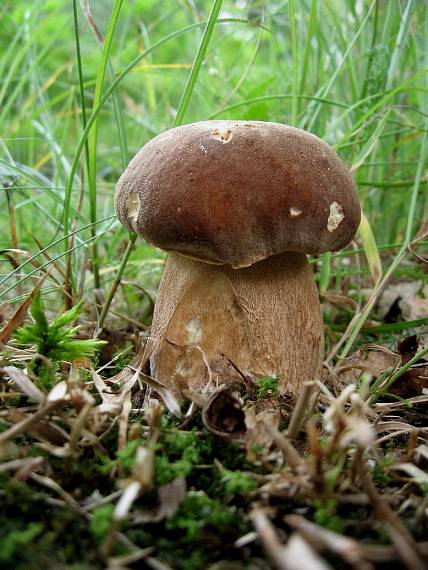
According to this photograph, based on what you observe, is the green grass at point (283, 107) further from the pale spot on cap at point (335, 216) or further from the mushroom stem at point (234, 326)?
the pale spot on cap at point (335, 216)

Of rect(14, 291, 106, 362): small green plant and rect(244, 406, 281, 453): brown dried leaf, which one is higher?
rect(14, 291, 106, 362): small green plant

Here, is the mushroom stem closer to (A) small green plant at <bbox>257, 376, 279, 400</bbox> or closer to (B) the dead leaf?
(A) small green plant at <bbox>257, 376, 279, 400</bbox>

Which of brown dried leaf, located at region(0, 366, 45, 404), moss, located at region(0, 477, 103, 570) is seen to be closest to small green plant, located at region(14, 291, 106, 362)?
brown dried leaf, located at region(0, 366, 45, 404)

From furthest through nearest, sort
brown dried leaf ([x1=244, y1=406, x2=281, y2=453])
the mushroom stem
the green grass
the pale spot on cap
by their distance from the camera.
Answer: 1. the green grass
2. the mushroom stem
3. the pale spot on cap
4. brown dried leaf ([x1=244, y1=406, x2=281, y2=453])

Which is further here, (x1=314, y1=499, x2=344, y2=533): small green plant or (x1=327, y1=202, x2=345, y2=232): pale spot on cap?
(x1=327, y1=202, x2=345, y2=232): pale spot on cap

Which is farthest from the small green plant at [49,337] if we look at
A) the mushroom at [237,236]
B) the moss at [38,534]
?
the moss at [38,534]

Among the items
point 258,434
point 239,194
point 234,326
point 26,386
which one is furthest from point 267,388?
point 26,386
